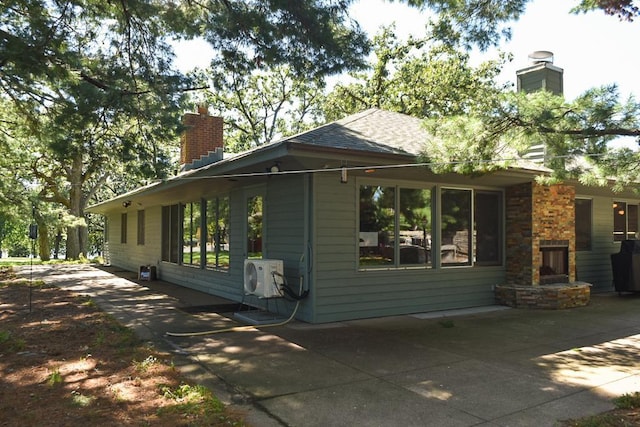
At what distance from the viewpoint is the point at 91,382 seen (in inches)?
175

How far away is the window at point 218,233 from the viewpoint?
1009 cm

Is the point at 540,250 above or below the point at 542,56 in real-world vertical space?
below

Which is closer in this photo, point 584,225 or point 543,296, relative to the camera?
point 543,296

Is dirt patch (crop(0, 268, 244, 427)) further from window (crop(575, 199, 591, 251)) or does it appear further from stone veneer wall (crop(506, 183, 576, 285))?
window (crop(575, 199, 591, 251))

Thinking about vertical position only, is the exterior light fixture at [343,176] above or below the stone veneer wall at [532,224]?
above

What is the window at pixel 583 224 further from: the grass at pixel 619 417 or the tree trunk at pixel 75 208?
the tree trunk at pixel 75 208

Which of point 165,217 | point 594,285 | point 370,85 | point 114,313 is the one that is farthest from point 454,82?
point 114,313

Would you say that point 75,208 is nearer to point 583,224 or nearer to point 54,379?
point 54,379

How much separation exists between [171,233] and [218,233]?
3.44 metres

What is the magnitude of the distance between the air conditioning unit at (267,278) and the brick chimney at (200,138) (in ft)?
19.3

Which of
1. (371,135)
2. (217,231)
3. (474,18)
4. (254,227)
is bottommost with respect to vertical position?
Answer: (217,231)

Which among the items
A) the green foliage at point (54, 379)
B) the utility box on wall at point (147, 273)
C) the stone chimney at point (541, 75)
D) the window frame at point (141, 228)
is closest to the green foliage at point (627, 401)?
the green foliage at point (54, 379)

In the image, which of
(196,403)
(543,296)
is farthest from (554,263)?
(196,403)

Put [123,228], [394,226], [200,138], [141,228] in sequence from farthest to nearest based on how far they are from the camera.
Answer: [123,228], [141,228], [200,138], [394,226]
